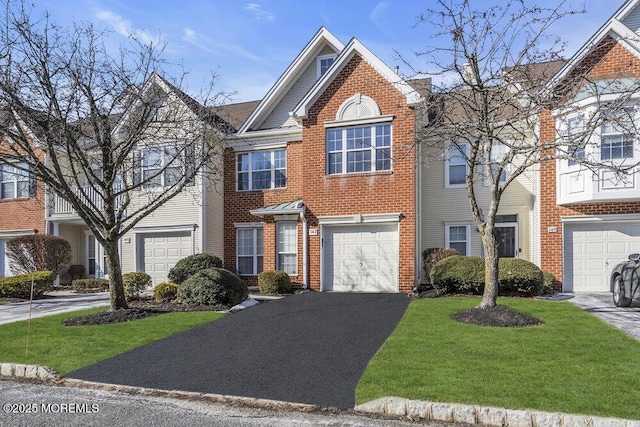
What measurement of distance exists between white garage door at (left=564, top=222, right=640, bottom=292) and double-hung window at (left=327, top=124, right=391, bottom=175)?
20.9ft

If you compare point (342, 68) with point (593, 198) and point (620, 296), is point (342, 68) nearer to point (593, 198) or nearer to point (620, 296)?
point (593, 198)

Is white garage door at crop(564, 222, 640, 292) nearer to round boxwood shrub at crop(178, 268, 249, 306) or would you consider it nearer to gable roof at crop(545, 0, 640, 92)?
gable roof at crop(545, 0, 640, 92)

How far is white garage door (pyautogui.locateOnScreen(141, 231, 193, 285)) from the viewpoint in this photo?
18.2 m

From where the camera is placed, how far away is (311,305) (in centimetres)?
1262

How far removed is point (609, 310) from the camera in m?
11.2

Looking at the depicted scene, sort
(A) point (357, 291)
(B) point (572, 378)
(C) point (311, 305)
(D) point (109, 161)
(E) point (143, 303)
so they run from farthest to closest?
(A) point (357, 291) < (E) point (143, 303) < (C) point (311, 305) < (D) point (109, 161) < (B) point (572, 378)

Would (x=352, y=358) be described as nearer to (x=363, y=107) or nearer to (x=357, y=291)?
(x=357, y=291)

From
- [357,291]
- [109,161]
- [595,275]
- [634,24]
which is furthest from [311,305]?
[634,24]

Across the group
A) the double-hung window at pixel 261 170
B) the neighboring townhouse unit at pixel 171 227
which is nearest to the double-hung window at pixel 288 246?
the double-hung window at pixel 261 170

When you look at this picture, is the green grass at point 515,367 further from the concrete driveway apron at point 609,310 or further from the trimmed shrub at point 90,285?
the trimmed shrub at point 90,285

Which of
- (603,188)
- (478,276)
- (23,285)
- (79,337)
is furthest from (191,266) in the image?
(603,188)

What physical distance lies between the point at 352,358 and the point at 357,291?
26.8 feet

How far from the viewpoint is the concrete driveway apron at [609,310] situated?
9.31 metres

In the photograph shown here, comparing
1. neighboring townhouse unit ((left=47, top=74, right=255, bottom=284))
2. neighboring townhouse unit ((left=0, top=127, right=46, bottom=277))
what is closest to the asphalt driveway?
neighboring townhouse unit ((left=47, top=74, right=255, bottom=284))
